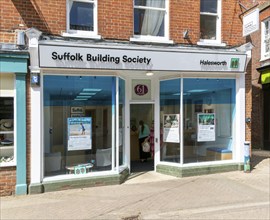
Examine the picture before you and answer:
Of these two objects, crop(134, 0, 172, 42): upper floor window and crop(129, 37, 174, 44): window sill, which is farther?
crop(134, 0, 172, 42): upper floor window

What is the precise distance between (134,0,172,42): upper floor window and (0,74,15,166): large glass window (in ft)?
11.9

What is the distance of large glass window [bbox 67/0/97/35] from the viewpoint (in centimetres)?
809

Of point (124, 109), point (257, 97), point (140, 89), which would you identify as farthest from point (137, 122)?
point (257, 97)

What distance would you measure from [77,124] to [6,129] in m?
1.70

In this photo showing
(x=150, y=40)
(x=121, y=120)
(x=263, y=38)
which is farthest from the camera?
(x=263, y=38)

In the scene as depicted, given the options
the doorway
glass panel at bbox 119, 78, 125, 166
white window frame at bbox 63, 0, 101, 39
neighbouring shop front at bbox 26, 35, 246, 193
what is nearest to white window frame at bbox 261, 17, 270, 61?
neighbouring shop front at bbox 26, 35, 246, 193

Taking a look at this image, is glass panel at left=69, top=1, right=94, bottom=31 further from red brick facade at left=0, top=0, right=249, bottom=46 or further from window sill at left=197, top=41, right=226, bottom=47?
window sill at left=197, top=41, right=226, bottom=47

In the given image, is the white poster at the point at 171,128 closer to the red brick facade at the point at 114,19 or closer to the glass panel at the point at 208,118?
the glass panel at the point at 208,118

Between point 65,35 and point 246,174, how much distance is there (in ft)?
20.9

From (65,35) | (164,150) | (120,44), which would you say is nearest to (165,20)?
(120,44)

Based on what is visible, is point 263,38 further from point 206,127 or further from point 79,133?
point 79,133

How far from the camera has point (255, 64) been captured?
15.1 m

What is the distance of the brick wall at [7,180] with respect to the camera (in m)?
7.21

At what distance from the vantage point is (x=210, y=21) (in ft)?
31.3
